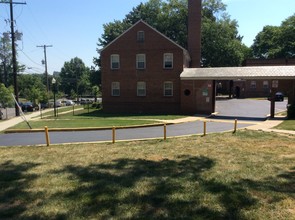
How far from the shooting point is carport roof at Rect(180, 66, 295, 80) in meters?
25.8

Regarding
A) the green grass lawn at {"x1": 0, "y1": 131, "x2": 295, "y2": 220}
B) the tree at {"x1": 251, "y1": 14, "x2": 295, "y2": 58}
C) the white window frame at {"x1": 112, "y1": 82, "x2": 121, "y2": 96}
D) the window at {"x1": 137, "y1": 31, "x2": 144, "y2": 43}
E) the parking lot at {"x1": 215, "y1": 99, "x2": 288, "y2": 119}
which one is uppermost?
the tree at {"x1": 251, "y1": 14, "x2": 295, "y2": 58}

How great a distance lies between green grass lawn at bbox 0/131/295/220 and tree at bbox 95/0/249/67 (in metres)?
43.8

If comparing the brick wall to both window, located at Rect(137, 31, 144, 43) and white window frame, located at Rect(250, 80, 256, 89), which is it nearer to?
window, located at Rect(137, 31, 144, 43)

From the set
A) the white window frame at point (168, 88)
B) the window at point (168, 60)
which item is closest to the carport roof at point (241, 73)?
the window at point (168, 60)

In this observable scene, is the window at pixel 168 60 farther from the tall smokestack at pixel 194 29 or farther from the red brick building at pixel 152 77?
the tall smokestack at pixel 194 29

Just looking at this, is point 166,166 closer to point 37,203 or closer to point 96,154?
point 96,154

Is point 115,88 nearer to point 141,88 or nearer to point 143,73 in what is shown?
point 141,88

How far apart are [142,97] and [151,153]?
21836 millimetres

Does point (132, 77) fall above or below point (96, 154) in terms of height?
above

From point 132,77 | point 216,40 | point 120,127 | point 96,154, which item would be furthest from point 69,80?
point 96,154

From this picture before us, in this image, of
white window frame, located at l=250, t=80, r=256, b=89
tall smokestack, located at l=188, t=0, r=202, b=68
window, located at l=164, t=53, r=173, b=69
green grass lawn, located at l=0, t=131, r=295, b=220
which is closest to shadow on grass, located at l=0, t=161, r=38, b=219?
green grass lawn, located at l=0, t=131, r=295, b=220

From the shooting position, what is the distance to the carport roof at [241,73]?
25788mm

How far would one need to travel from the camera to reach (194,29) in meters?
37.1

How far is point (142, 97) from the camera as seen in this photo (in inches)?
1276
